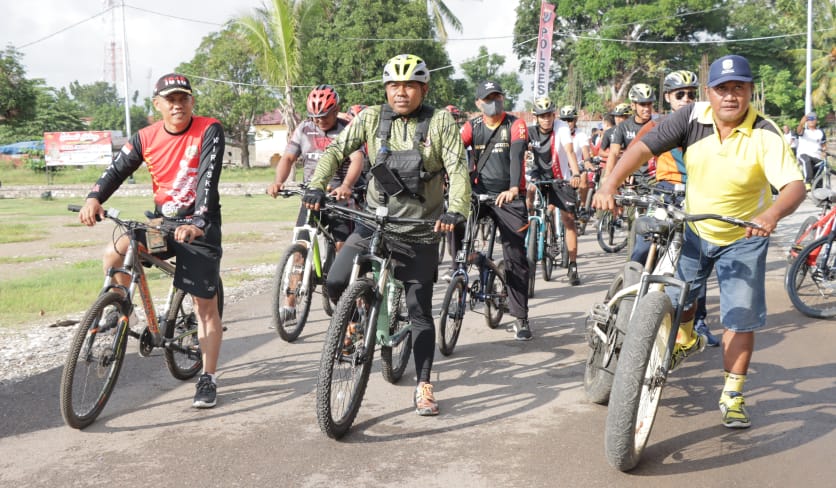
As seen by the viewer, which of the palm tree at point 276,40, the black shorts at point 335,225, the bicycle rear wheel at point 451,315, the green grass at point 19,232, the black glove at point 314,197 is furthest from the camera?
the palm tree at point 276,40

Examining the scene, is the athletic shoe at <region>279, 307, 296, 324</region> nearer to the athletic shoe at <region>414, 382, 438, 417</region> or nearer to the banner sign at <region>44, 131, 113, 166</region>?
the athletic shoe at <region>414, 382, 438, 417</region>

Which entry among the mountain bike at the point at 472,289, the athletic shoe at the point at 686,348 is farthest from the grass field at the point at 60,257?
the athletic shoe at the point at 686,348

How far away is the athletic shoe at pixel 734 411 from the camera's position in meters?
4.53

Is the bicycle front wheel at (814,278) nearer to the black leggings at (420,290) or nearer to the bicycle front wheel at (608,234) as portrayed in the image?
the black leggings at (420,290)

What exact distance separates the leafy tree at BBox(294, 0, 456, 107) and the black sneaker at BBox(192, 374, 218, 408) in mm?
39903

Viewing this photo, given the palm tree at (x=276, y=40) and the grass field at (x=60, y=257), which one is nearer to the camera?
the grass field at (x=60, y=257)

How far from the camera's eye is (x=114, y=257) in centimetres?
484

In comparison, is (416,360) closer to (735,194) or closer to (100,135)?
(735,194)

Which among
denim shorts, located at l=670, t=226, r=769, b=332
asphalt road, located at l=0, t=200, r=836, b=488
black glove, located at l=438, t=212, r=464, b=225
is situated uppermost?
black glove, located at l=438, t=212, r=464, b=225

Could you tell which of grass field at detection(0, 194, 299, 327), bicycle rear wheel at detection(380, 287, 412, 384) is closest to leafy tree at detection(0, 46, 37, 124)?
grass field at detection(0, 194, 299, 327)

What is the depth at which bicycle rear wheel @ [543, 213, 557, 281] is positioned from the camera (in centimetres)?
962

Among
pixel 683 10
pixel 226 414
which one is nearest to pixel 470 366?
pixel 226 414

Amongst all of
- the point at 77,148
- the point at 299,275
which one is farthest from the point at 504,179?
the point at 77,148

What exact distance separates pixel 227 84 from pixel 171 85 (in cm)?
5116
